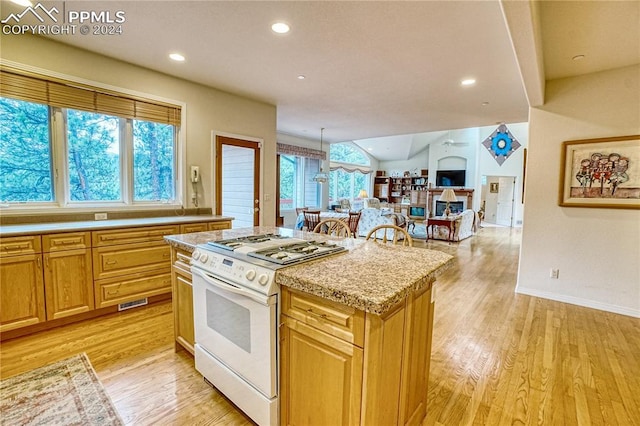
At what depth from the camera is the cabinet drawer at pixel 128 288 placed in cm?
272

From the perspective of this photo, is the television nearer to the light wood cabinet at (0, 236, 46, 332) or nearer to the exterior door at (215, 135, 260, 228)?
the exterior door at (215, 135, 260, 228)

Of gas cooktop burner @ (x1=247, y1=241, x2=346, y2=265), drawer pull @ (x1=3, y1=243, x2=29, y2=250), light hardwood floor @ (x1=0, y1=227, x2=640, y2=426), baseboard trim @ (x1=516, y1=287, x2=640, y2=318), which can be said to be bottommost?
light hardwood floor @ (x1=0, y1=227, x2=640, y2=426)

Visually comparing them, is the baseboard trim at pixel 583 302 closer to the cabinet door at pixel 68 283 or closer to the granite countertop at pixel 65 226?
the granite countertop at pixel 65 226

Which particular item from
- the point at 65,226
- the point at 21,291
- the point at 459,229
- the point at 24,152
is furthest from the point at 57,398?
the point at 459,229

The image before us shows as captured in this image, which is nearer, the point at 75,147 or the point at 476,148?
the point at 75,147

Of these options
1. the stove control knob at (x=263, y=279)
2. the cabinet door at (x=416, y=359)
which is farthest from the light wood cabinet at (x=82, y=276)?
the cabinet door at (x=416, y=359)

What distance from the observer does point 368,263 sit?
152 centimetres

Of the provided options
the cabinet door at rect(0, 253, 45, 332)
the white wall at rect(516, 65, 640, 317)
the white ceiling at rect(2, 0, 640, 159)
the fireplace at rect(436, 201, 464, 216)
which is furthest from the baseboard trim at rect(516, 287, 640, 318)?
the fireplace at rect(436, 201, 464, 216)

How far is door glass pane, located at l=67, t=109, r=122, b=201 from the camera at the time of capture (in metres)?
2.96

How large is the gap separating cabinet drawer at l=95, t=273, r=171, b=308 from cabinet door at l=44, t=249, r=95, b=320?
77 mm

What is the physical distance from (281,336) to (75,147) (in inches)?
123

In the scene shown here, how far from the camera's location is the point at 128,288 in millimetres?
2877

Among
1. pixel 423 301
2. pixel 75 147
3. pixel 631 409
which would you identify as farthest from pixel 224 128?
pixel 631 409

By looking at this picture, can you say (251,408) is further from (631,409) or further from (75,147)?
(75,147)
